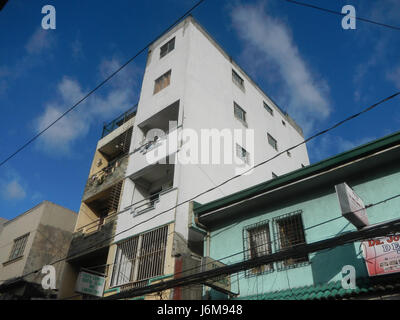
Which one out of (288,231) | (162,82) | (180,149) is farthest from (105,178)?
(288,231)

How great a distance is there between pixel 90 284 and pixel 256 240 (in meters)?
6.73

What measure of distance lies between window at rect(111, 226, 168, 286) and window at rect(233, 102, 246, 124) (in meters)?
9.80

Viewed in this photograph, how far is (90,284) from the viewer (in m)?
13.9

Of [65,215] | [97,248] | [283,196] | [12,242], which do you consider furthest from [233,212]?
[12,242]

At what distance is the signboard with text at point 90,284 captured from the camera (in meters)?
13.6

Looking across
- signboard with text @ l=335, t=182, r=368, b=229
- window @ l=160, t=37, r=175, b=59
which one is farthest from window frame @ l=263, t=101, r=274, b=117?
signboard with text @ l=335, t=182, r=368, b=229

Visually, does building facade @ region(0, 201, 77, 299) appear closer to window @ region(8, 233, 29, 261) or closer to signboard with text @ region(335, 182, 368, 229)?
window @ region(8, 233, 29, 261)

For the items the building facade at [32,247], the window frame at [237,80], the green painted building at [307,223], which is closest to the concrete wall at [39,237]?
the building facade at [32,247]

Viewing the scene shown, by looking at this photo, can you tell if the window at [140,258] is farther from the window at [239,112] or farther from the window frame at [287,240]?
the window at [239,112]

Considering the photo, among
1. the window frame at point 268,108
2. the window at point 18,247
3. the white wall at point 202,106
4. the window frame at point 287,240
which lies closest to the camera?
the window frame at point 287,240

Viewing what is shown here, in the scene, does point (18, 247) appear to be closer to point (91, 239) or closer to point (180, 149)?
point (91, 239)

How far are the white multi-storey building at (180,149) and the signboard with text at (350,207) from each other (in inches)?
233

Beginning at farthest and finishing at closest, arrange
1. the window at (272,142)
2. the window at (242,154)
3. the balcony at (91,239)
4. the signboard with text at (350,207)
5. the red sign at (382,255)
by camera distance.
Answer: the window at (272,142)
the window at (242,154)
the balcony at (91,239)
the signboard with text at (350,207)
the red sign at (382,255)
